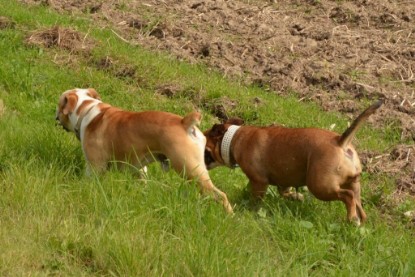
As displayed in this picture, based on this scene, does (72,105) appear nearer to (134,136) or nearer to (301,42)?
(134,136)

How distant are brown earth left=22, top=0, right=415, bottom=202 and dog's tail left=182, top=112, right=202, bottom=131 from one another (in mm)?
2846

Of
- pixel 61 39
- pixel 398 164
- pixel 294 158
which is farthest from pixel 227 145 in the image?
pixel 61 39

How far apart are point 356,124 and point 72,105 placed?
2923 millimetres

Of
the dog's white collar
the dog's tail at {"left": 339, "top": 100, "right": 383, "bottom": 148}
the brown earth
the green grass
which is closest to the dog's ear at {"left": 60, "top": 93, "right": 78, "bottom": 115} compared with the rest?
the green grass

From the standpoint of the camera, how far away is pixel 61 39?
11773mm

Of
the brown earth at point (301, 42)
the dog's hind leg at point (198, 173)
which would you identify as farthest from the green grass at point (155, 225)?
the brown earth at point (301, 42)

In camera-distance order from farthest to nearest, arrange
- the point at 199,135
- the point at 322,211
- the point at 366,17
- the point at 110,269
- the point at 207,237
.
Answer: the point at 366,17
the point at 322,211
the point at 199,135
the point at 207,237
the point at 110,269

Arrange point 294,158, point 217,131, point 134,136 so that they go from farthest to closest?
1. point 217,131
2. point 294,158
3. point 134,136

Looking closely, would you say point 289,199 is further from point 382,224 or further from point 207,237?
point 207,237

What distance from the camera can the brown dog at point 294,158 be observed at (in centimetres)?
675

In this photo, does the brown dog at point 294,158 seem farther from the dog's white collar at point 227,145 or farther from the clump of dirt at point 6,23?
the clump of dirt at point 6,23

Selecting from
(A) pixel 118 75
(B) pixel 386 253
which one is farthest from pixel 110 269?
(A) pixel 118 75

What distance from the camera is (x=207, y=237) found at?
5641 millimetres

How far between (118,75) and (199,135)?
14.9 feet
